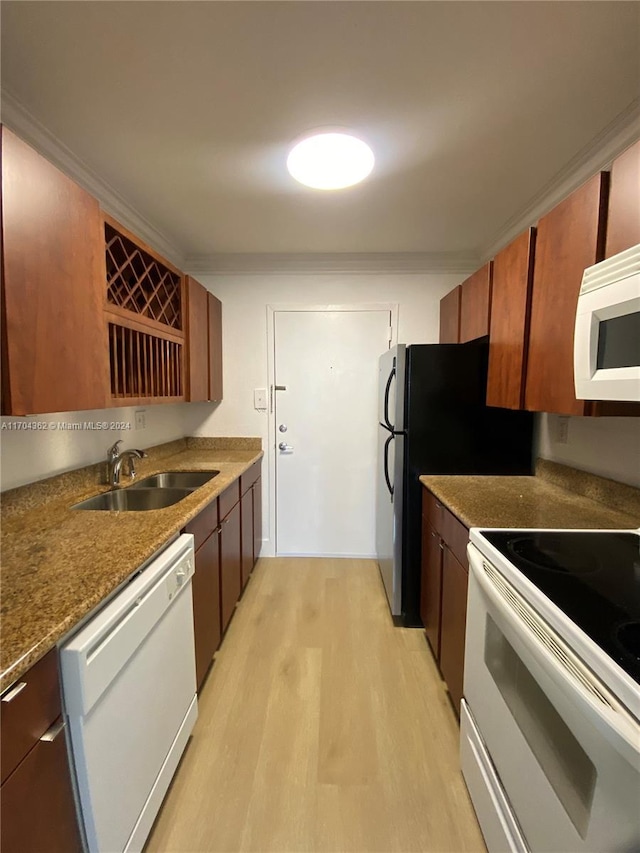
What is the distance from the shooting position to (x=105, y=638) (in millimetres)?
867

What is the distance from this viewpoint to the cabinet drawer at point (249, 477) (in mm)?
2375

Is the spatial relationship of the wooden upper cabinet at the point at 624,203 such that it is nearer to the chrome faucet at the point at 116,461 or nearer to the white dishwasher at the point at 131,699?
the white dishwasher at the point at 131,699

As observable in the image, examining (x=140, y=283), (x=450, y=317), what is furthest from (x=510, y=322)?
(x=140, y=283)

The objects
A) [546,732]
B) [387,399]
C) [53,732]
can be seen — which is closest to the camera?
[53,732]

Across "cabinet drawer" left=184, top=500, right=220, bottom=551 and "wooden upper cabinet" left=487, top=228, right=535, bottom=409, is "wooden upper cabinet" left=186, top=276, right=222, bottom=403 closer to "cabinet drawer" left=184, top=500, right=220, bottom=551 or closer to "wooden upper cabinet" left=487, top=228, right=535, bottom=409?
"cabinet drawer" left=184, top=500, right=220, bottom=551

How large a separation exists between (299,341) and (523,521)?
2.08 meters

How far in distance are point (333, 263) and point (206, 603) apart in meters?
2.47

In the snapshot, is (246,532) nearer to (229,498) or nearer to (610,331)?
(229,498)

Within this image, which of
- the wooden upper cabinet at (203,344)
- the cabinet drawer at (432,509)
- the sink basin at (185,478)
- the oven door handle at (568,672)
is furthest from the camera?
the wooden upper cabinet at (203,344)

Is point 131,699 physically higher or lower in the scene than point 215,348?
lower

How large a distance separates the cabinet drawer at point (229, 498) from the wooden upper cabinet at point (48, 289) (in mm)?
776

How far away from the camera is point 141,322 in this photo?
1.77 metres

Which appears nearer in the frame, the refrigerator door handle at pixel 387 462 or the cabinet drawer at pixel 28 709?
the cabinet drawer at pixel 28 709

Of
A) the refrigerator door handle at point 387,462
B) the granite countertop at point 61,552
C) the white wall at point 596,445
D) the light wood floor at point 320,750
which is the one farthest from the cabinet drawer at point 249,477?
the white wall at point 596,445
